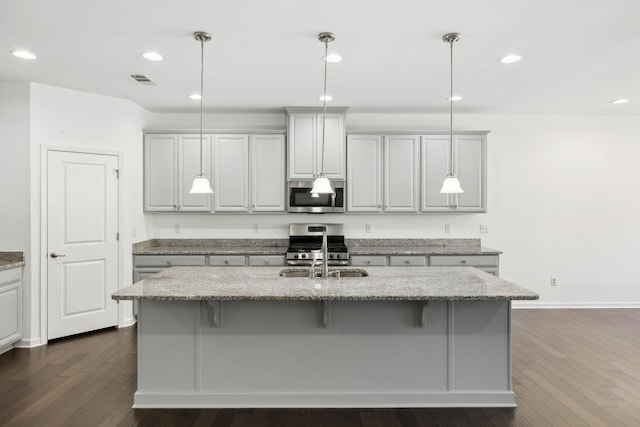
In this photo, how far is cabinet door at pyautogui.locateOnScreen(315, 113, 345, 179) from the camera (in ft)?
Result: 15.7

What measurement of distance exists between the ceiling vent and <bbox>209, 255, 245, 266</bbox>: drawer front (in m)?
2.02

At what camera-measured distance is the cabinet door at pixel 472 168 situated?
4844mm

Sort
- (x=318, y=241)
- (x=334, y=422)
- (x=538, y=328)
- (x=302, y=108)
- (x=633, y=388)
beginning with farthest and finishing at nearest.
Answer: (x=318, y=241), (x=302, y=108), (x=538, y=328), (x=633, y=388), (x=334, y=422)

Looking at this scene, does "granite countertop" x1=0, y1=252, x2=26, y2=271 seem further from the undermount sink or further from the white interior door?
the undermount sink

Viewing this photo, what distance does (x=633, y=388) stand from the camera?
2.95m

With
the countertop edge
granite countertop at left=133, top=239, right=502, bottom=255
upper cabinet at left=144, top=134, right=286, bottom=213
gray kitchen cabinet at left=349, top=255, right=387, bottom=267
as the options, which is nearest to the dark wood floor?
the countertop edge

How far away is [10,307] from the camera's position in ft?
12.0

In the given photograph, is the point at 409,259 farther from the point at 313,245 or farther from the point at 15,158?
the point at 15,158

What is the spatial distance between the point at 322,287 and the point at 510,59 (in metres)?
→ 2.52

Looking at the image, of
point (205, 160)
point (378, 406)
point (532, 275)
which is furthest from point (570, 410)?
point (205, 160)

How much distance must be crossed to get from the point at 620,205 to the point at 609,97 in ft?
5.47

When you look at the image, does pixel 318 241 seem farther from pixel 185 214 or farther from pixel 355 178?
pixel 185 214

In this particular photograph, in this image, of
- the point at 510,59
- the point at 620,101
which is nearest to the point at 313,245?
the point at 510,59

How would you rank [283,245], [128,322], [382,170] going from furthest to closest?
[283,245] < [382,170] < [128,322]
